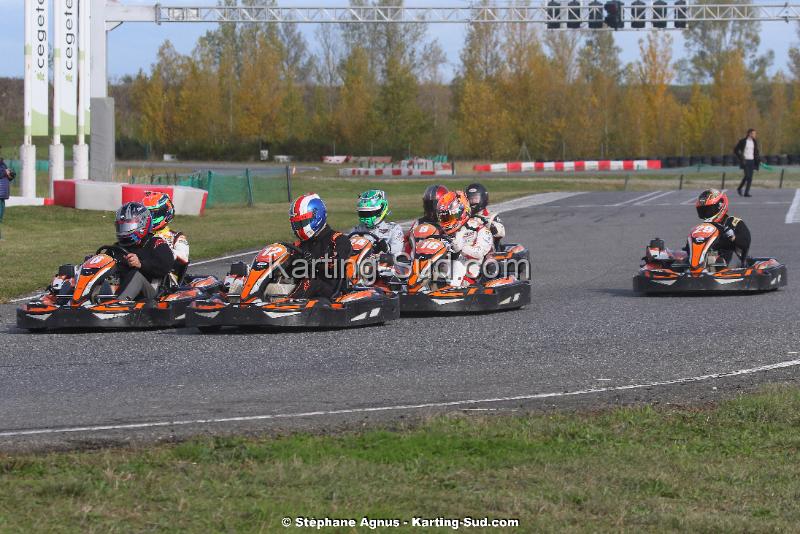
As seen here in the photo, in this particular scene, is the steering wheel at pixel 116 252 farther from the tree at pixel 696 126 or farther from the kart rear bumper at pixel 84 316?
the tree at pixel 696 126

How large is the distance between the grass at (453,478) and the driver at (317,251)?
392 cm

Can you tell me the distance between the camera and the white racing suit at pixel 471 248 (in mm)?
11875

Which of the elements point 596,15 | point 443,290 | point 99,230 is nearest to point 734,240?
point 443,290

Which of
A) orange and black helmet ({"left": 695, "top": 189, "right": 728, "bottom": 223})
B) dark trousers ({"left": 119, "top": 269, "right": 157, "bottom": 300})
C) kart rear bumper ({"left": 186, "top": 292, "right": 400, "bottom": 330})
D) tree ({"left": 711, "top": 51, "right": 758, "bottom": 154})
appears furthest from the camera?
tree ({"left": 711, "top": 51, "right": 758, "bottom": 154})

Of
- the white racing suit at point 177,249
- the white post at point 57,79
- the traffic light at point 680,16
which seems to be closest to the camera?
the white racing suit at point 177,249

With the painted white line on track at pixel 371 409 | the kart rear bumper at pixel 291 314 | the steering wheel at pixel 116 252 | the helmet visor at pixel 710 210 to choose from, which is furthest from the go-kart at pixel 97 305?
the helmet visor at pixel 710 210

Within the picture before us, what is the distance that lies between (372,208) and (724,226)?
374cm

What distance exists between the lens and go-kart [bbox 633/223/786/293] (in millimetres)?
12539

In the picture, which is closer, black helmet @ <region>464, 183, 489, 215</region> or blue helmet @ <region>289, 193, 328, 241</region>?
blue helmet @ <region>289, 193, 328, 241</region>

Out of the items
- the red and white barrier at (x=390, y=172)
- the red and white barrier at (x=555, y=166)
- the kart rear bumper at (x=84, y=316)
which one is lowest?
the kart rear bumper at (x=84, y=316)

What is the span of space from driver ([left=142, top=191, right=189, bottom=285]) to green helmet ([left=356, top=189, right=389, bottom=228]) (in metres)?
1.73

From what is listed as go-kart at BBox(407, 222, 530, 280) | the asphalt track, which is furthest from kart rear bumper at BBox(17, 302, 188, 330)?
go-kart at BBox(407, 222, 530, 280)

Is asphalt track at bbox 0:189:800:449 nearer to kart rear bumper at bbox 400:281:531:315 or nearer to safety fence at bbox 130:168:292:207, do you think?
kart rear bumper at bbox 400:281:531:315

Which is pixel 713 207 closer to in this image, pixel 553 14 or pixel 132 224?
pixel 132 224
